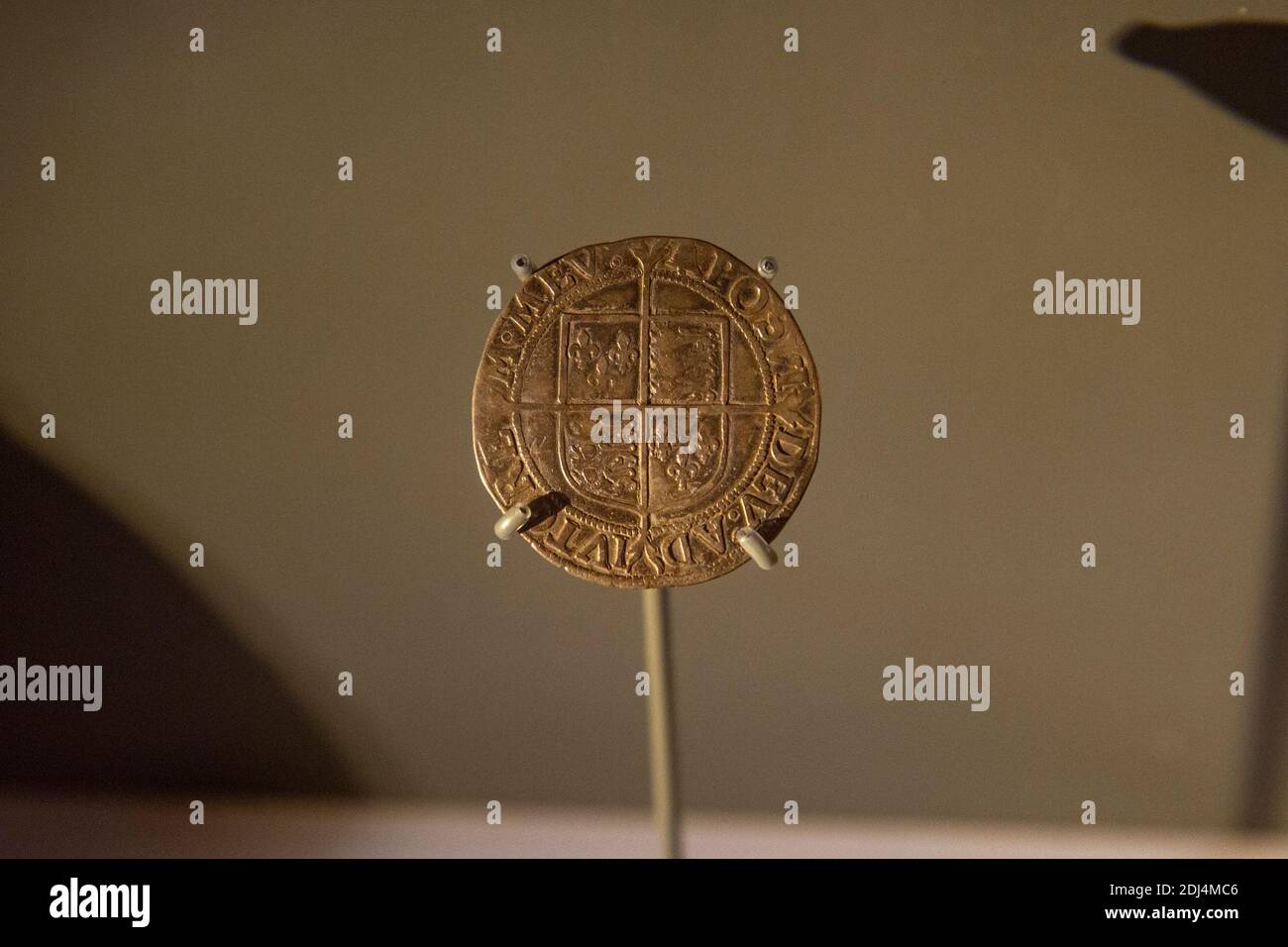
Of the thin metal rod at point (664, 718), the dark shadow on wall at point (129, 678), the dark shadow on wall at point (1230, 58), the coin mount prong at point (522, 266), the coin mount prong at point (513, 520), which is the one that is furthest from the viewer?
the dark shadow on wall at point (129, 678)

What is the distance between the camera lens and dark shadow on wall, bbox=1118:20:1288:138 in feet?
10.9

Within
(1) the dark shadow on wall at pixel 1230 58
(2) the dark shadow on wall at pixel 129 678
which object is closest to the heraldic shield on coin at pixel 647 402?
(2) the dark shadow on wall at pixel 129 678

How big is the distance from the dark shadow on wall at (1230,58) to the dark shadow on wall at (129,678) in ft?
12.5

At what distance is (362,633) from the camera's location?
11.3 feet

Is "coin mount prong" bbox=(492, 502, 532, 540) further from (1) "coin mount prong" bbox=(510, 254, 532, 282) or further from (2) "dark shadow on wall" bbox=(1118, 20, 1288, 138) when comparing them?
(2) "dark shadow on wall" bbox=(1118, 20, 1288, 138)

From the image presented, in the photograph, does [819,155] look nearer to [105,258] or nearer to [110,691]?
[105,258]

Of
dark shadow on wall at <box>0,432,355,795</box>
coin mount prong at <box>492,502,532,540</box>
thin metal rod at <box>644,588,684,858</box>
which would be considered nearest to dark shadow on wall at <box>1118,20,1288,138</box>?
thin metal rod at <box>644,588,684,858</box>

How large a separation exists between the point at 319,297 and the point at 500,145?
840 millimetres

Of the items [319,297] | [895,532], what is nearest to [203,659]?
[319,297]

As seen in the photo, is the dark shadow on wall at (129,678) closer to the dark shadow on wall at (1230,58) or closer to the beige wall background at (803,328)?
the beige wall background at (803,328)

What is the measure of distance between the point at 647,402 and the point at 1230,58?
252 cm

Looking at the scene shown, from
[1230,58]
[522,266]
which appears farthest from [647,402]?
[1230,58]

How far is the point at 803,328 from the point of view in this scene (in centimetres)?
338

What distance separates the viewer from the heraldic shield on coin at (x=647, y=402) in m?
2.44
